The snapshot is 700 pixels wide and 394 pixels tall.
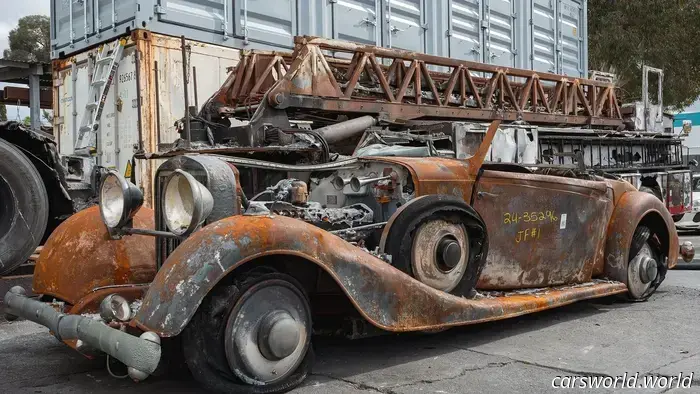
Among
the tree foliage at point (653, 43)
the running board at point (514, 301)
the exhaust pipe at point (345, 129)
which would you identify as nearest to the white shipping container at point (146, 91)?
the exhaust pipe at point (345, 129)

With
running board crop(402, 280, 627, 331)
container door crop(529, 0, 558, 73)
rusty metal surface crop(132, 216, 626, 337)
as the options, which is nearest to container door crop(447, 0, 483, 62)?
container door crop(529, 0, 558, 73)

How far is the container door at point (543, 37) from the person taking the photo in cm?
1314

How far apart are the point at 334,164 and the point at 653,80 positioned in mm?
18712

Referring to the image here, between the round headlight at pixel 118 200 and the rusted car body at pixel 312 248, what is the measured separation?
1 centimetres

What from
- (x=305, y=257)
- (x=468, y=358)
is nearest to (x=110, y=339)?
(x=305, y=257)

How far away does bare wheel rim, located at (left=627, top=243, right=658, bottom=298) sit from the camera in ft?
20.3

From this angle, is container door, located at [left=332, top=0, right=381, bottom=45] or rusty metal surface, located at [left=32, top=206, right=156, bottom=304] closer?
rusty metal surface, located at [left=32, top=206, right=156, bottom=304]

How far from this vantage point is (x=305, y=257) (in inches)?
142

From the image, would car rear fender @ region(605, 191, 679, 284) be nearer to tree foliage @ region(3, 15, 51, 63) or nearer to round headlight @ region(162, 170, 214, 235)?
round headlight @ region(162, 170, 214, 235)

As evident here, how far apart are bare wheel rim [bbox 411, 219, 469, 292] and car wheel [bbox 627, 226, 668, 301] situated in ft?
7.66

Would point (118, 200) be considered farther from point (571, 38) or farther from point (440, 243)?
point (571, 38)

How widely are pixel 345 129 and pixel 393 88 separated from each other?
1779mm

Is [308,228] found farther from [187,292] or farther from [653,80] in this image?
[653,80]
